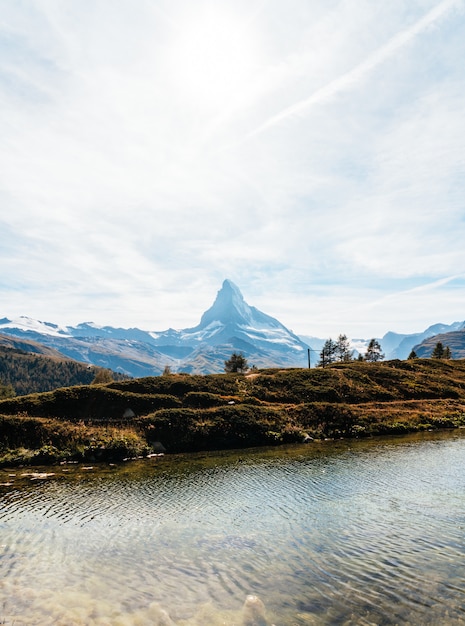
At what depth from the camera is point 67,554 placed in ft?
66.5

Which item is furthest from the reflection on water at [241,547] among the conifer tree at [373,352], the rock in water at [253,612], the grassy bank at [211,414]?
the conifer tree at [373,352]

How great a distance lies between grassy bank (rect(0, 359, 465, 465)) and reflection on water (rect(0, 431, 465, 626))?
1526 centimetres

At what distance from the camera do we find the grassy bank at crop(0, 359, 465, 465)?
171 feet

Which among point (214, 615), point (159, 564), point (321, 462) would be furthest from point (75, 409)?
point (214, 615)

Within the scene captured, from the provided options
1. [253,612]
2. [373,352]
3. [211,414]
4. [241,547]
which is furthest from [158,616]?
[373,352]

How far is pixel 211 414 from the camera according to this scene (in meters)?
63.2

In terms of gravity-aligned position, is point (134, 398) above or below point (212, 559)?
above

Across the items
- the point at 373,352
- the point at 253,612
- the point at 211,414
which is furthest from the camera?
the point at 373,352

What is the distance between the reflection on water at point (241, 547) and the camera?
1439 centimetres

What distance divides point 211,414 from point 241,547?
43.3 meters

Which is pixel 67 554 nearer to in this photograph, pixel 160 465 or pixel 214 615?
pixel 214 615

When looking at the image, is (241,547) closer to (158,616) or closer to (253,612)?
(253,612)

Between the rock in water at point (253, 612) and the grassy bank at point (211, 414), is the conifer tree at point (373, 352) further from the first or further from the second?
the rock in water at point (253, 612)

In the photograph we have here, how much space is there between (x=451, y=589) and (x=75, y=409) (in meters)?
59.2
